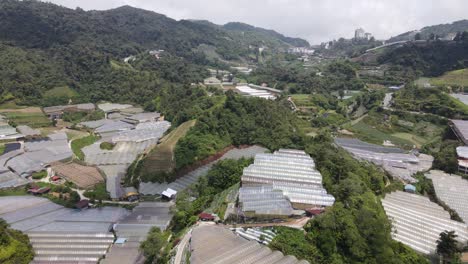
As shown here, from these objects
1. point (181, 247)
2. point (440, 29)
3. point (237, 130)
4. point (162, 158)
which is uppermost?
point (440, 29)

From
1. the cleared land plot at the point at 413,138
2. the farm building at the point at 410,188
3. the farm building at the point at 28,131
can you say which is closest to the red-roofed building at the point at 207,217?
the farm building at the point at 410,188

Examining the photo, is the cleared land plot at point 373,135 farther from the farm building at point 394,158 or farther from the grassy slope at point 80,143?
the grassy slope at point 80,143

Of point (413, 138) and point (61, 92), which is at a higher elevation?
point (61, 92)

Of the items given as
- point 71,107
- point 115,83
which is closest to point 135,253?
point 71,107

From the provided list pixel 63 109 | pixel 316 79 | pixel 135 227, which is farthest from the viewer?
pixel 316 79

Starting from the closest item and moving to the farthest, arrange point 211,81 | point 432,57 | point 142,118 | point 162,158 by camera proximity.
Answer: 1. point 162,158
2. point 142,118
3. point 432,57
4. point 211,81

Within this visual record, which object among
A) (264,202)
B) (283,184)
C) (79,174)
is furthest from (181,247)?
(79,174)

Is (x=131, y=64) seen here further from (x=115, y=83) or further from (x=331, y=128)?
(x=331, y=128)

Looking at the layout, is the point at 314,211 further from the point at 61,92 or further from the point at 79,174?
the point at 61,92
